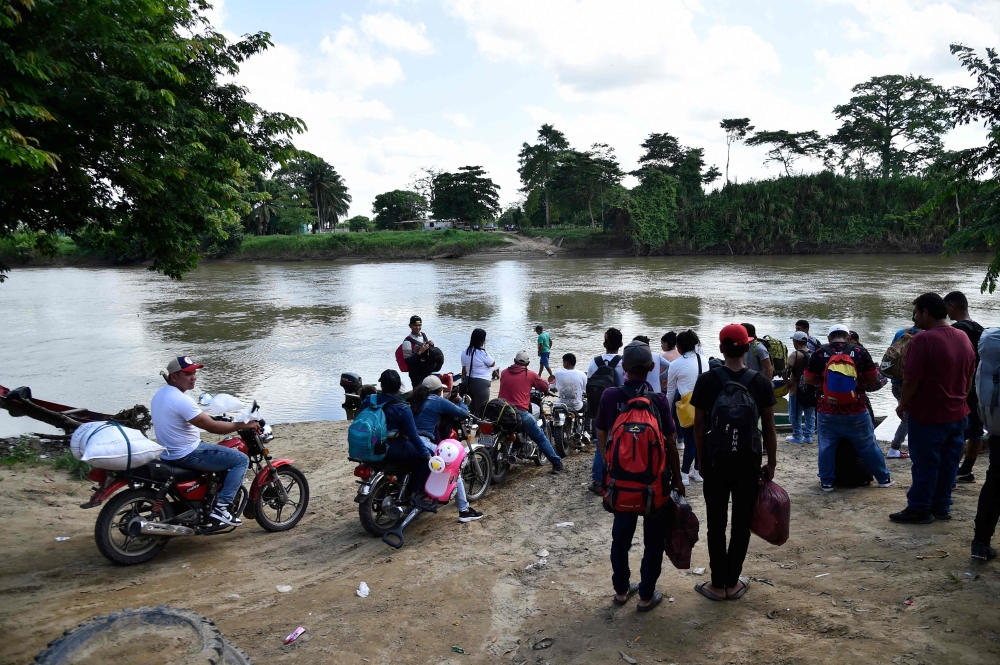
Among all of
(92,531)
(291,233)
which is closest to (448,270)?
(291,233)

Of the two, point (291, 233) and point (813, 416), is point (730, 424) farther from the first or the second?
point (291, 233)

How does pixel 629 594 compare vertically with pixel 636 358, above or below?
below

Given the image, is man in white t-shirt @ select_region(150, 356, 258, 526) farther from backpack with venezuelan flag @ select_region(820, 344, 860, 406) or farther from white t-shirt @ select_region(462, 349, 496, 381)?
backpack with venezuelan flag @ select_region(820, 344, 860, 406)

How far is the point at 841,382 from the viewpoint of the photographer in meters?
5.77

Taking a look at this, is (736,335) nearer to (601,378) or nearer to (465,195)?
(601,378)

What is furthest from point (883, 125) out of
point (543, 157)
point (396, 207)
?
point (396, 207)

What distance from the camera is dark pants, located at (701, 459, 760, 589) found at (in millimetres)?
3877

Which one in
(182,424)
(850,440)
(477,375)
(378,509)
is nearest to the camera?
(182,424)

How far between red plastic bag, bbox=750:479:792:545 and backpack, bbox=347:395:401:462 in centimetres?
296

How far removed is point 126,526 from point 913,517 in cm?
595

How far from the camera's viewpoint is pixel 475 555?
17.3ft

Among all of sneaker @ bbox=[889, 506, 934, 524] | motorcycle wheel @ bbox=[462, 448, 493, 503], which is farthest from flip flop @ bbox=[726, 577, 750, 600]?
motorcycle wheel @ bbox=[462, 448, 493, 503]

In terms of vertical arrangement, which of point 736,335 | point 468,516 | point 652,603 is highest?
point 736,335

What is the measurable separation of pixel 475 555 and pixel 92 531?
347 cm
